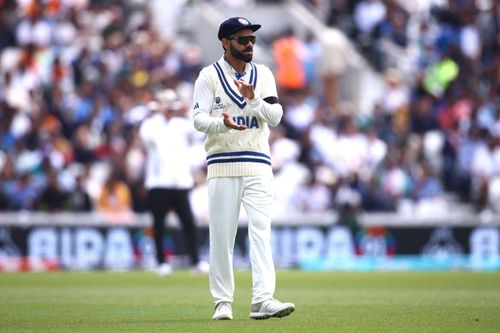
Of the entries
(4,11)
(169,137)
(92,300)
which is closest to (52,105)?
(4,11)

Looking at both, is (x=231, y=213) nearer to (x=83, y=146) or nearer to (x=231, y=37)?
(x=231, y=37)

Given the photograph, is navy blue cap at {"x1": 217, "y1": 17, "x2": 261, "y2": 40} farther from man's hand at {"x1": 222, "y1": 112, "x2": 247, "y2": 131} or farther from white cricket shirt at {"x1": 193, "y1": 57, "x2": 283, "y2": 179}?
man's hand at {"x1": 222, "y1": 112, "x2": 247, "y2": 131}

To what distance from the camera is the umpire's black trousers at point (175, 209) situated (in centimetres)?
2000

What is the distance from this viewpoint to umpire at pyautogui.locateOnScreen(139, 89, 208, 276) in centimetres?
2003

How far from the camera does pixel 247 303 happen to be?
45.6ft

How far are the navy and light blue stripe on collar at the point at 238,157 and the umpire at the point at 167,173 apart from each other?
848 cm

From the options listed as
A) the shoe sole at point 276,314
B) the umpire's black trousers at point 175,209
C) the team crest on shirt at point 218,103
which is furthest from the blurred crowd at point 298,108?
the shoe sole at point 276,314

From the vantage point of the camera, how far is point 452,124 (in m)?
27.2

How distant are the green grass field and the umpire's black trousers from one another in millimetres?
467

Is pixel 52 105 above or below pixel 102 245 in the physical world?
above

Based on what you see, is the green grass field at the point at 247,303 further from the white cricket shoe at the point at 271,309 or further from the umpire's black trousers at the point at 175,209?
the umpire's black trousers at the point at 175,209

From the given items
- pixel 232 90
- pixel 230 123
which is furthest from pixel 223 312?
pixel 232 90

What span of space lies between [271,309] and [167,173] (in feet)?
29.6

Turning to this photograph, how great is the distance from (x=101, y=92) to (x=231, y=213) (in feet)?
54.1
